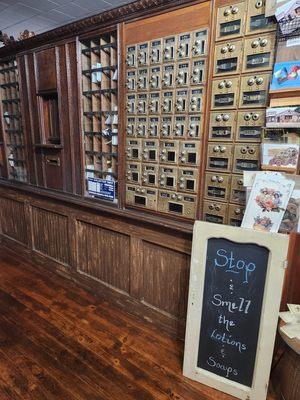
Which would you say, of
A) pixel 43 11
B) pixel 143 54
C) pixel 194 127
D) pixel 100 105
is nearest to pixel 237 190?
pixel 194 127

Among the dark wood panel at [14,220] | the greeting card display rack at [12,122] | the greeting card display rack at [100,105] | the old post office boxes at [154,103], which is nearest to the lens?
the old post office boxes at [154,103]

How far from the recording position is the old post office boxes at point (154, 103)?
66.5 inches

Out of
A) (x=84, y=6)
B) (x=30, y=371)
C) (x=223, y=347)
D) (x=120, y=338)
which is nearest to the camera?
(x=223, y=347)

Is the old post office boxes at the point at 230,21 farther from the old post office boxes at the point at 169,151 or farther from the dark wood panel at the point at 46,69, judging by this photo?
the dark wood panel at the point at 46,69

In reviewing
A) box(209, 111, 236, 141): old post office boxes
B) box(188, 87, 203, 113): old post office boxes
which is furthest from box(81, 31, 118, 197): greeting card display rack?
box(209, 111, 236, 141): old post office boxes

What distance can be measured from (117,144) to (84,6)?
2970 mm

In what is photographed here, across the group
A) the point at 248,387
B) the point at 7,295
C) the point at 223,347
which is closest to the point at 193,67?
the point at 223,347

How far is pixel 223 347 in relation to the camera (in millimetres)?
1462

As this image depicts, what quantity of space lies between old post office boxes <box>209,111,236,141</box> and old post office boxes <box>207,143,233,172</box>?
45 millimetres

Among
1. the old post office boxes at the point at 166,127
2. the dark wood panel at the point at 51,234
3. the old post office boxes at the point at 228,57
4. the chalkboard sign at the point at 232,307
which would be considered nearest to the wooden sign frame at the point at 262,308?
the chalkboard sign at the point at 232,307

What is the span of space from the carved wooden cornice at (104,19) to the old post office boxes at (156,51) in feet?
0.55

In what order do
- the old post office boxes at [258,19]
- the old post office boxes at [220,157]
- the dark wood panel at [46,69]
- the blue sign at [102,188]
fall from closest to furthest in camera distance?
1. the old post office boxes at [258,19]
2. the old post office boxes at [220,157]
3. the blue sign at [102,188]
4. the dark wood panel at [46,69]

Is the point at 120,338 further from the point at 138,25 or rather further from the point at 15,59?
the point at 15,59

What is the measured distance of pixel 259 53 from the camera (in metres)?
1.32
